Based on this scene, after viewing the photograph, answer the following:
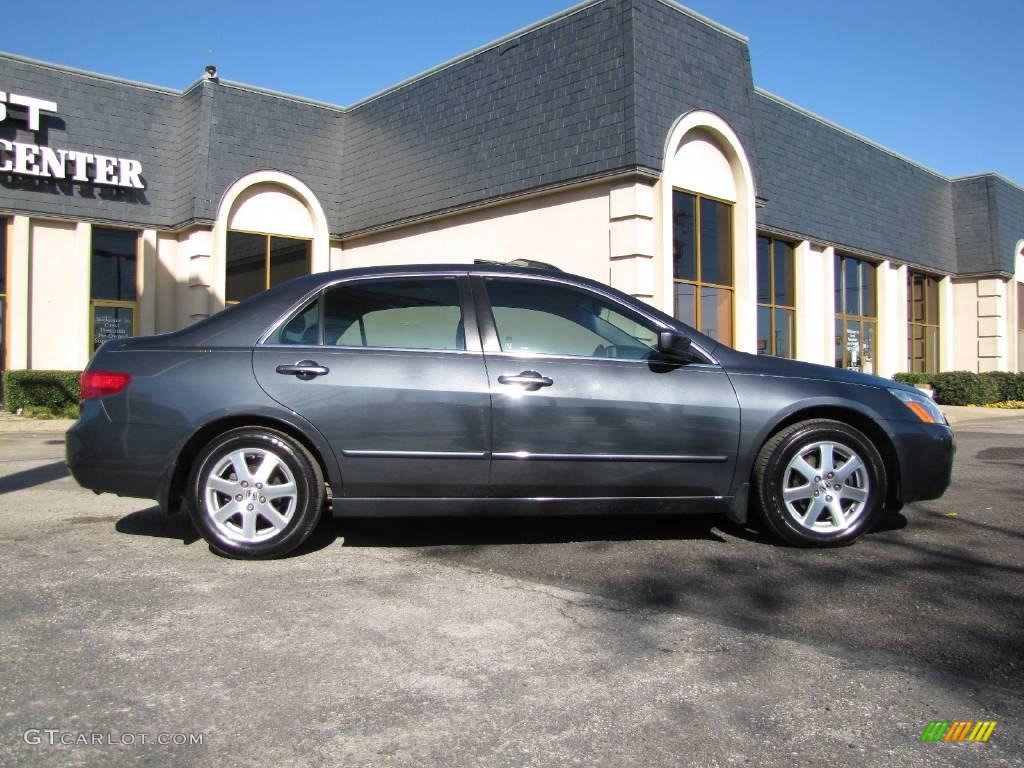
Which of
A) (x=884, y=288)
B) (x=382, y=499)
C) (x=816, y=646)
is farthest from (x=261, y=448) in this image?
(x=884, y=288)

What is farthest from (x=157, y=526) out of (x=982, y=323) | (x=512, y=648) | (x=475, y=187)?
(x=982, y=323)

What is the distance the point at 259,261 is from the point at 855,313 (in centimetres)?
1463

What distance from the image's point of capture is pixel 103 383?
4551mm

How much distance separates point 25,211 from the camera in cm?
1573

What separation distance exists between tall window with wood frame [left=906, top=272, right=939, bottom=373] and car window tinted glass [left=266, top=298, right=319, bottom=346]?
22067 millimetres

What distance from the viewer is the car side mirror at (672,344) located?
4.51m

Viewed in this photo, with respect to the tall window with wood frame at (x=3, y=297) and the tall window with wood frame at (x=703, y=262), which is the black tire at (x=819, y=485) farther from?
the tall window with wood frame at (x=3, y=297)

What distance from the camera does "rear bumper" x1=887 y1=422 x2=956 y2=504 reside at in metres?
4.75

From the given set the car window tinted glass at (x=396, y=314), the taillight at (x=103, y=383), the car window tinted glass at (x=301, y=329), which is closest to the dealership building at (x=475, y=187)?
the car window tinted glass at (x=396, y=314)

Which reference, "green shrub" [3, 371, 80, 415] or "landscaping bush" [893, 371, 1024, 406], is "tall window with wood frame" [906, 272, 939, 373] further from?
"green shrub" [3, 371, 80, 415]

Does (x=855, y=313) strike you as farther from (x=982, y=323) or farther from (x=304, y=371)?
(x=304, y=371)

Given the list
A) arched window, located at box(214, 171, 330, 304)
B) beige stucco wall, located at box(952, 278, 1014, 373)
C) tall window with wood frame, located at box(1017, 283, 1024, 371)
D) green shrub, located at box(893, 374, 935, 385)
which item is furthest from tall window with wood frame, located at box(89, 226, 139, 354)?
tall window with wood frame, located at box(1017, 283, 1024, 371)

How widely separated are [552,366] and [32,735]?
2903mm

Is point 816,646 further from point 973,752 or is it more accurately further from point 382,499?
point 382,499
